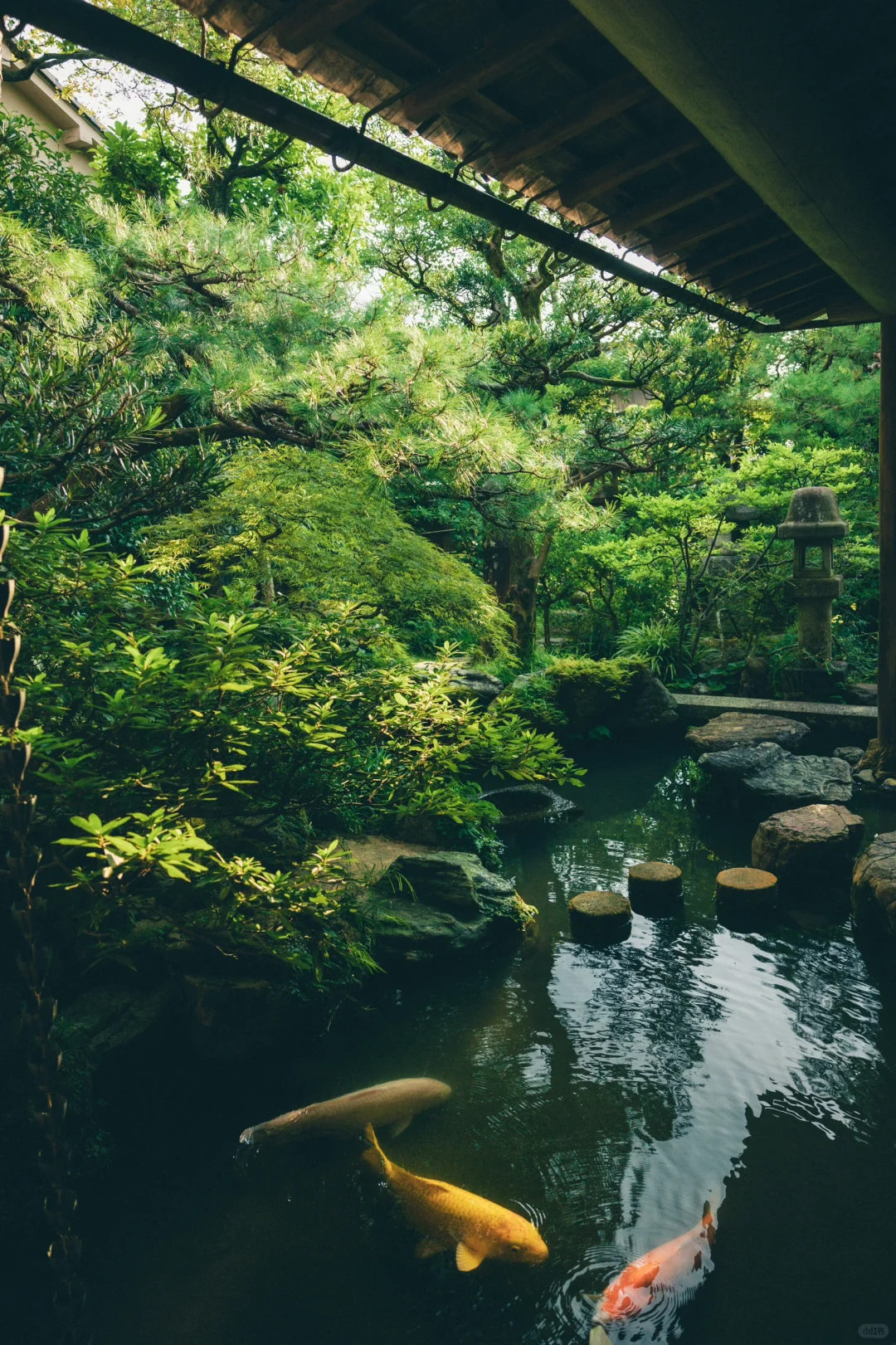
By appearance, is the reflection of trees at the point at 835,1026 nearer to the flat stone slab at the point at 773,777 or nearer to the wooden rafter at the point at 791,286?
the flat stone slab at the point at 773,777

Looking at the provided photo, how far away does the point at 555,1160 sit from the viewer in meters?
3.21

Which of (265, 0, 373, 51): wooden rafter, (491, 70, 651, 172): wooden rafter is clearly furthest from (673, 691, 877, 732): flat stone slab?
(265, 0, 373, 51): wooden rafter

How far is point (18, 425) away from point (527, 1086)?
3.56 meters

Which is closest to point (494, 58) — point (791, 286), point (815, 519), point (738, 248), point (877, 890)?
point (738, 248)

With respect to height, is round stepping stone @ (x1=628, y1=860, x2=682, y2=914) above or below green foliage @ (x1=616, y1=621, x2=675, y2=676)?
below

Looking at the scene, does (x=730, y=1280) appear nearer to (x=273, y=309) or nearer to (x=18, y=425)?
(x=18, y=425)

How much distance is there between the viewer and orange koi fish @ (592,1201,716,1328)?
8.25 feet

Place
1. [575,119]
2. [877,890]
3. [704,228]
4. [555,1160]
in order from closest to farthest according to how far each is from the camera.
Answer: [575,119] < [704,228] < [555,1160] < [877,890]

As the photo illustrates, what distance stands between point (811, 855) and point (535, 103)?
4799mm

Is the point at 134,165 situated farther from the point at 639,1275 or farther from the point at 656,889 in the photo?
the point at 639,1275

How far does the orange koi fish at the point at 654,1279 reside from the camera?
2514mm

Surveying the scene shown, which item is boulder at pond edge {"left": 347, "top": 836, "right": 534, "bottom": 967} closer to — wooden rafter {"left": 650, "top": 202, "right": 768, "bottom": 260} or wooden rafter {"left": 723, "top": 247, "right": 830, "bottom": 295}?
wooden rafter {"left": 650, "top": 202, "right": 768, "bottom": 260}

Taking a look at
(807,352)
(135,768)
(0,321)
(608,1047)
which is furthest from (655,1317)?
(807,352)

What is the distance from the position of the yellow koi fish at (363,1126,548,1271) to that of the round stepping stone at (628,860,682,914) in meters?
2.83
